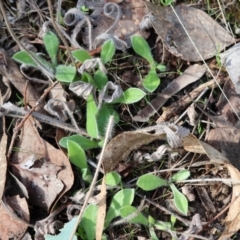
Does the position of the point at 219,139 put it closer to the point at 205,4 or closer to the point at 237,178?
the point at 237,178

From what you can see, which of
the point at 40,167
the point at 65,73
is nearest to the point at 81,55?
the point at 65,73

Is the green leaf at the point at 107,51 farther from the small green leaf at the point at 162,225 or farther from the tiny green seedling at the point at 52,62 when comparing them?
the small green leaf at the point at 162,225

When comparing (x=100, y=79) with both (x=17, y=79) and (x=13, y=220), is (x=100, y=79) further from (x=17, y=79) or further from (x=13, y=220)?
(x=13, y=220)

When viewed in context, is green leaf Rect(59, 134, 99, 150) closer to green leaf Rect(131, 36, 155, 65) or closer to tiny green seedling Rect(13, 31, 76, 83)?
tiny green seedling Rect(13, 31, 76, 83)

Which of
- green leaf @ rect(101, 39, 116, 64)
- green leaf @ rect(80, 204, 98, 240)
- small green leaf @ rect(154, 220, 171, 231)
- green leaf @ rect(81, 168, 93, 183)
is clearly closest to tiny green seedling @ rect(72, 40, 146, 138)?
green leaf @ rect(101, 39, 116, 64)

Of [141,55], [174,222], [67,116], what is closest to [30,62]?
[67,116]
